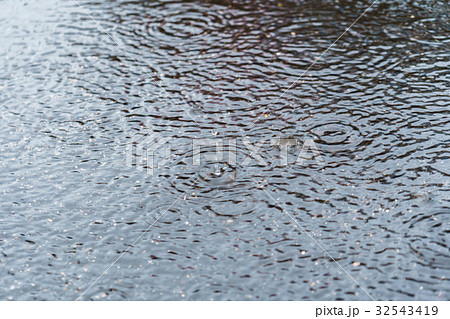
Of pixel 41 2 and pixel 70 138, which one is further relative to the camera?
pixel 41 2

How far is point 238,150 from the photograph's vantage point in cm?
867

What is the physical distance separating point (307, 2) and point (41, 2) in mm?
6431

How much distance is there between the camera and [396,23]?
37.7ft

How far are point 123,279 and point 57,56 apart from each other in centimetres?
628

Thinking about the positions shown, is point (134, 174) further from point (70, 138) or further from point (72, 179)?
point (70, 138)

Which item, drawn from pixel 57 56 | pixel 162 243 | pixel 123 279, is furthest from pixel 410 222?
pixel 57 56

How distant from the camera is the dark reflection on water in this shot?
6.76 meters

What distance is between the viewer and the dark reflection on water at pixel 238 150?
6.76 metres

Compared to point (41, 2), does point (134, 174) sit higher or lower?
lower

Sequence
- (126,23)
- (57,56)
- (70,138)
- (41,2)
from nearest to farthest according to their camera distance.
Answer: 1. (70,138)
2. (57,56)
3. (126,23)
4. (41,2)

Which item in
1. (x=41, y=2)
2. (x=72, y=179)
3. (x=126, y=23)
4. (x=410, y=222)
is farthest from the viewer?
(x=41, y=2)

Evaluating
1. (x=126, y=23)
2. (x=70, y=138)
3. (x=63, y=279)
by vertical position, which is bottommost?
(x=63, y=279)
